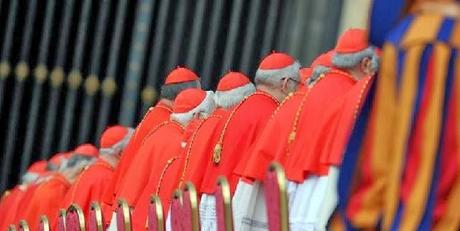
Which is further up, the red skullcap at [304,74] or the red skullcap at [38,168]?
the red skullcap at [304,74]

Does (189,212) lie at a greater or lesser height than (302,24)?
lesser

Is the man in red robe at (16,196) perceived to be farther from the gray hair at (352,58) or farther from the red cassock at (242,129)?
the gray hair at (352,58)

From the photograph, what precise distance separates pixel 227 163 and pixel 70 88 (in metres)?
6.55

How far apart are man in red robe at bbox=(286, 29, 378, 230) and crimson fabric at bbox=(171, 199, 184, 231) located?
1.60 feet

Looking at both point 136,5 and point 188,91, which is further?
point 136,5

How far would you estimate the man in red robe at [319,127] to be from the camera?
6859 mm

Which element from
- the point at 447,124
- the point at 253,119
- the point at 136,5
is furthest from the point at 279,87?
the point at 136,5

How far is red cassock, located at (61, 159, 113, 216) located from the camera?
33.4 ft

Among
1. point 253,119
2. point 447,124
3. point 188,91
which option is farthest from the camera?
point 188,91

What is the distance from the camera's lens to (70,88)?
47.2ft

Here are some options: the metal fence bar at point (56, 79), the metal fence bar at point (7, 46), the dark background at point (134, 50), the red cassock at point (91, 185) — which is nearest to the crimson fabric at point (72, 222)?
the red cassock at point (91, 185)

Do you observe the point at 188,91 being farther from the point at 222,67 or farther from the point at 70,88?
the point at 70,88

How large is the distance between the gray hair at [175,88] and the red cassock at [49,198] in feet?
5.30

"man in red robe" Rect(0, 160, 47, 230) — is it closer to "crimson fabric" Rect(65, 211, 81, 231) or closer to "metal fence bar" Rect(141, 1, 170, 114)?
"metal fence bar" Rect(141, 1, 170, 114)
